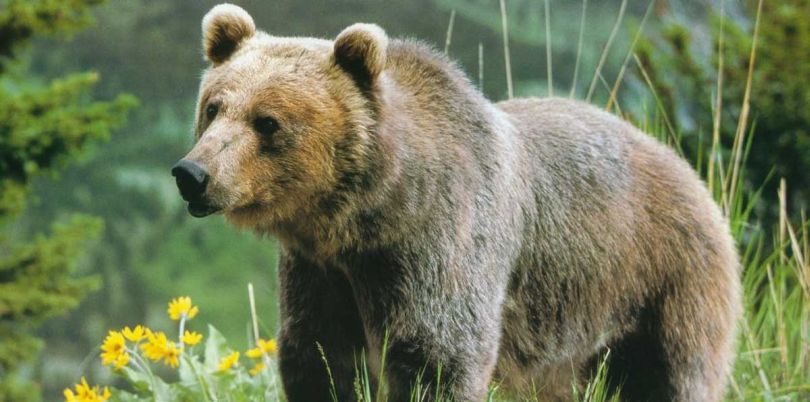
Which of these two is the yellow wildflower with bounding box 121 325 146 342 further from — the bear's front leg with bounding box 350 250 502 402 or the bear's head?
the bear's front leg with bounding box 350 250 502 402

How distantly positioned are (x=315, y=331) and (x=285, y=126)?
0.81 meters

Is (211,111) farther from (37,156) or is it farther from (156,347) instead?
(37,156)

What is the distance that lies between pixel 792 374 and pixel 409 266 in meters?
2.48

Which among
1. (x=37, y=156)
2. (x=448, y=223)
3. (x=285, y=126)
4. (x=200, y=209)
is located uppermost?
(x=285, y=126)

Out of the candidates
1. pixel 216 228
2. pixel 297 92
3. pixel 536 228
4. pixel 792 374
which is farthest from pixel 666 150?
pixel 216 228

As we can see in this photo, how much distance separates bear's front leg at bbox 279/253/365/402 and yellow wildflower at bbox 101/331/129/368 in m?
0.65

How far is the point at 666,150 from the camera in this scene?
188 inches

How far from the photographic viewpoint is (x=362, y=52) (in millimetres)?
3594

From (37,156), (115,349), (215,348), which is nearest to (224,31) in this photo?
(115,349)

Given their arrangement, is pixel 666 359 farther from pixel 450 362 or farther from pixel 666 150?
pixel 450 362

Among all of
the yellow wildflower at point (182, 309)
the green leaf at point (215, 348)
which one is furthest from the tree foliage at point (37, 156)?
the yellow wildflower at point (182, 309)

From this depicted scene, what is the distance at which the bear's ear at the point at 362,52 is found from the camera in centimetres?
357

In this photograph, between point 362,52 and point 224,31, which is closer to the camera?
point 362,52

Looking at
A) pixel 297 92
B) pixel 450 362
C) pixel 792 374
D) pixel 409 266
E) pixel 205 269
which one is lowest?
pixel 205 269
